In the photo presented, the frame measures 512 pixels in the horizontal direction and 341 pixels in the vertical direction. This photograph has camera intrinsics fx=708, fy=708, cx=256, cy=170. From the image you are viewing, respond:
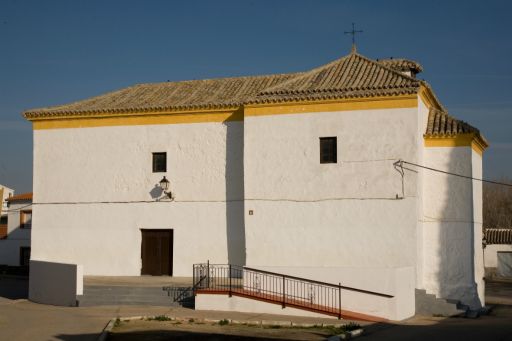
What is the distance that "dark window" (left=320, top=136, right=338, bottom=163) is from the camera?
2100 centimetres

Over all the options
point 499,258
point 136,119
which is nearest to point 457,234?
point 136,119

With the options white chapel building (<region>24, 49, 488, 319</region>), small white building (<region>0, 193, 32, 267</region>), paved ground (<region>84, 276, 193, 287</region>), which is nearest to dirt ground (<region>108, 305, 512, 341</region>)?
white chapel building (<region>24, 49, 488, 319</region>)

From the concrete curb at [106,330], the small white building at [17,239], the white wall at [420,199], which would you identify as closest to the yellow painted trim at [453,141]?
the white wall at [420,199]

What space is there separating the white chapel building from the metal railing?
0.39 m

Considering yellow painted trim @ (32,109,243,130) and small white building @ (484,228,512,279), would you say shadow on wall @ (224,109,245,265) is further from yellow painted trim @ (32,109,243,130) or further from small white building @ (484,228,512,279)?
small white building @ (484,228,512,279)

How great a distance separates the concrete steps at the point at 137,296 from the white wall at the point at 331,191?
102 inches

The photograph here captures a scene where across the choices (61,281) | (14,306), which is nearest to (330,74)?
(61,281)

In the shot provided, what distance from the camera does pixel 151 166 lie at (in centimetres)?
2358

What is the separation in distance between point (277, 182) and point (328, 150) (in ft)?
5.96

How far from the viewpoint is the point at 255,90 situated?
2420 centimetres

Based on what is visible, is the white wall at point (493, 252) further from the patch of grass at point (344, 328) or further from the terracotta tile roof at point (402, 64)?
the patch of grass at point (344, 328)

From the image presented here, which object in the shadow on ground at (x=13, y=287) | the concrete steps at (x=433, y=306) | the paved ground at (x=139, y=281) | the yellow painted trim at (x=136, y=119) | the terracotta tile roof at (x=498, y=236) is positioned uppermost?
the yellow painted trim at (x=136, y=119)

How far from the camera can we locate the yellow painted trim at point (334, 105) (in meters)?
20.3

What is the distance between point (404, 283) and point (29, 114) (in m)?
14.2
